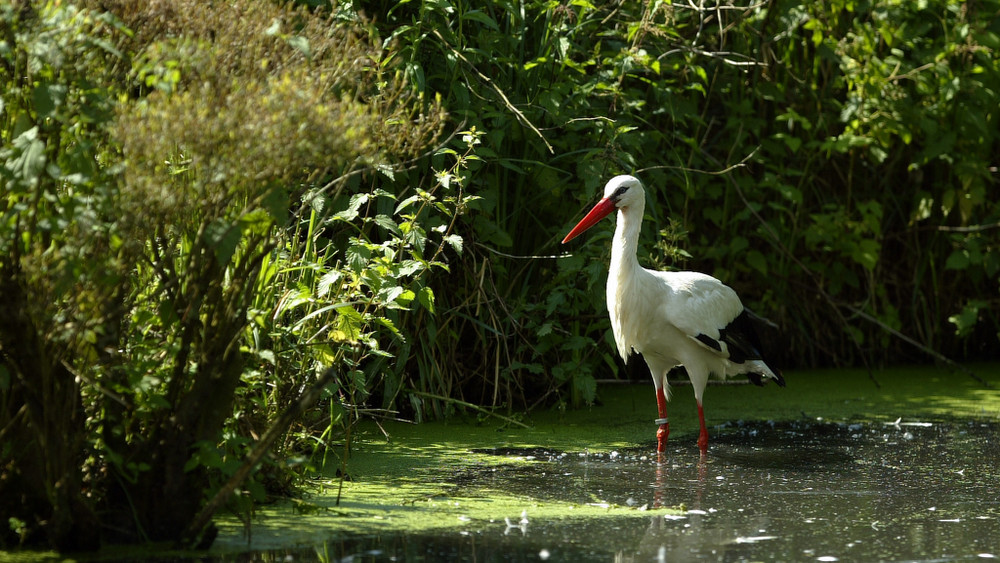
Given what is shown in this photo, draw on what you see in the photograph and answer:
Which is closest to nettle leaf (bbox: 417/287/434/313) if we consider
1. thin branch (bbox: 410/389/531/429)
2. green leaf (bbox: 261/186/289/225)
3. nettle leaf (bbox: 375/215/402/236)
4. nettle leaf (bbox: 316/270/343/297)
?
nettle leaf (bbox: 375/215/402/236)

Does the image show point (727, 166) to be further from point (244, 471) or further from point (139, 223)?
point (139, 223)

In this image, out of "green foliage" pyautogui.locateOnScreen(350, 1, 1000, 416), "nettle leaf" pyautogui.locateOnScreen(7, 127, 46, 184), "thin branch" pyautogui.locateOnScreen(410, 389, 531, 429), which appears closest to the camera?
"nettle leaf" pyautogui.locateOnScreen(7, 127, 46, 184)

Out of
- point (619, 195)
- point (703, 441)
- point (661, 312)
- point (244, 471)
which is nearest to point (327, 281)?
point (244, 471)

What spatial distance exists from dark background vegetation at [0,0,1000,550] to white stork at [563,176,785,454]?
343 mm

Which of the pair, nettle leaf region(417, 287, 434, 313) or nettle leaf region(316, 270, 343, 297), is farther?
nettle leaf region(417, 287, 434, 313)

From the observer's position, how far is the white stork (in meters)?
5.72

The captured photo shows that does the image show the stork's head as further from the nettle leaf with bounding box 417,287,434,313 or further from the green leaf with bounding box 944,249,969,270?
the green leaf with bounding box 944,249,969,270

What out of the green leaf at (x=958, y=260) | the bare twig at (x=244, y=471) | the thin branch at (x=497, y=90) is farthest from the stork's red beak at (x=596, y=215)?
the green leaf at (x=958, y=260)

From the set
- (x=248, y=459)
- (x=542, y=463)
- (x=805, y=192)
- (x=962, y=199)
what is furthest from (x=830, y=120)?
Result: (x=248, y=459)

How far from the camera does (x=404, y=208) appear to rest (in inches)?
239

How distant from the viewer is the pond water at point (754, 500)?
11.8 feet

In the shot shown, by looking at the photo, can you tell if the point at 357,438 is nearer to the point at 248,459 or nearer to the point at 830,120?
the point at 248,459

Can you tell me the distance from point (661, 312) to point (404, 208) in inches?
57.6

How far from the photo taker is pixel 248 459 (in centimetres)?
340
